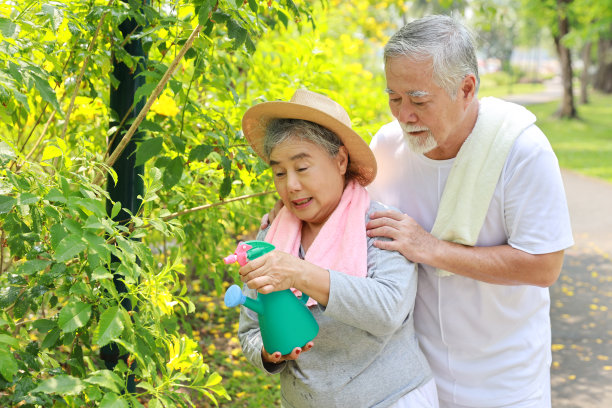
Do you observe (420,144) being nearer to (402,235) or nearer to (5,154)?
(402,235)

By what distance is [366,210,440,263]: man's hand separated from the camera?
2.08m

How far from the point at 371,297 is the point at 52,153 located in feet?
3.18

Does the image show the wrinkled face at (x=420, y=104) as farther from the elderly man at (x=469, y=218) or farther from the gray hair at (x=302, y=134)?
the gray hair at (x=302, y=134)

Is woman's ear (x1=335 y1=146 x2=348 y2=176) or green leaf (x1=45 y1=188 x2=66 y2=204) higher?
green leaf (x1=45 y1=188 x2=66 y2=204)

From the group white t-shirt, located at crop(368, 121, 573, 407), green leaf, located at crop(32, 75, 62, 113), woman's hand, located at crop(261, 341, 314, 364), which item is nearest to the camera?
green leaf, located at crop(32, 75, 62, 113)

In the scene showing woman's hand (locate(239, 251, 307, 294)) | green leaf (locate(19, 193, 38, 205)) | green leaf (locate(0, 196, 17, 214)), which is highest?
green leaf (locate(19, 193, 38, 205))

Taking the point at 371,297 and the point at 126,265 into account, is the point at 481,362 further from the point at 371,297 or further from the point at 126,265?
the point at 126,265

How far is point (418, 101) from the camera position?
214 centimetres

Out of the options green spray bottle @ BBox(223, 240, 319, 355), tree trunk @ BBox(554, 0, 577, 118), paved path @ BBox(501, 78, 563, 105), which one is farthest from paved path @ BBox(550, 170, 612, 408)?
paved path @ BBox(501, 78, 563, 105)

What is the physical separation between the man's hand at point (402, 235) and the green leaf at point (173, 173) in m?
0.68

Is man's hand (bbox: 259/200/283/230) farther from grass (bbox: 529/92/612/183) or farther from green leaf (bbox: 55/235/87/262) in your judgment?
grass (bbox: 529/92/612/183)

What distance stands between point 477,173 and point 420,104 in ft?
0.98

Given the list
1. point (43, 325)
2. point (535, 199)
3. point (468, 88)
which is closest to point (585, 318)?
point (535, 199)

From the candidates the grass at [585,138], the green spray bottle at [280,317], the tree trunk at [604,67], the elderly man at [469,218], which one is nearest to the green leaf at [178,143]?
the green spray bottle at [280,317]
